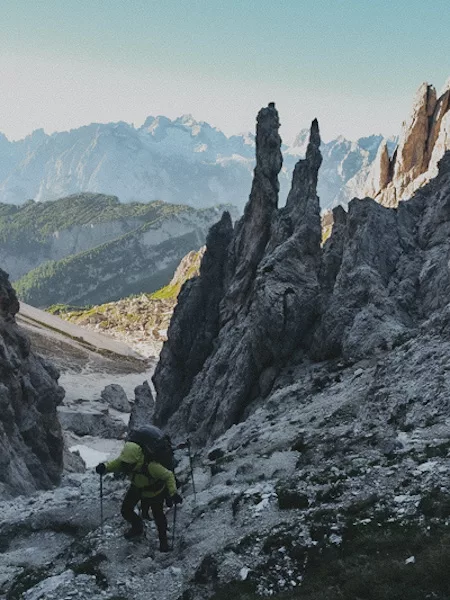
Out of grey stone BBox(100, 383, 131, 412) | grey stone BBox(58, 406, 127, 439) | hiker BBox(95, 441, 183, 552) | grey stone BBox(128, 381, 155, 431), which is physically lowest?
grey stone BBox(100, 383, 131, 412)

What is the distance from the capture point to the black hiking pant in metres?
14.8

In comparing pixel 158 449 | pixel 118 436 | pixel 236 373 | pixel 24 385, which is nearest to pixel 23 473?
pixel 24 385

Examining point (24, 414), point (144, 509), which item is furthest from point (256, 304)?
point (144, 509)

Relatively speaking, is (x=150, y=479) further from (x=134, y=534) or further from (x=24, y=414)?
(x=24, y=414)

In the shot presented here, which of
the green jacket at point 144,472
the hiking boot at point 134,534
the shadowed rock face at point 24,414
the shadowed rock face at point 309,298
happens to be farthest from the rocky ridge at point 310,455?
the shadowed rock face at point 24,414

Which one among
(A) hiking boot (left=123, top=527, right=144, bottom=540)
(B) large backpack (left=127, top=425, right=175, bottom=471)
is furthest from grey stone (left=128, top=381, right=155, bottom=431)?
(B) large backpack (left=127, top=425, right=175, bottom=471)

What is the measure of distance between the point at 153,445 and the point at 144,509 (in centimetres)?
253

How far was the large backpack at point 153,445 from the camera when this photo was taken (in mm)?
14680

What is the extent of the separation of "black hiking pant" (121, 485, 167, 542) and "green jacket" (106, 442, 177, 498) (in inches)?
8.7

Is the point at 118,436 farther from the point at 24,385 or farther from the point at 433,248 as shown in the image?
the point at 433,248

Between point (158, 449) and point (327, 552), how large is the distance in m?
5.57

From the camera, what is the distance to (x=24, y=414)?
4134 cm

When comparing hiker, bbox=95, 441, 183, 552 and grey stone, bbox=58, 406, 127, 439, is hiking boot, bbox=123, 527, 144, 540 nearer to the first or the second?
hiker, bbox=95, 441, 183, 552

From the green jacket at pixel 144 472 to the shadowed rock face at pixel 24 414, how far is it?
56.3 feet
